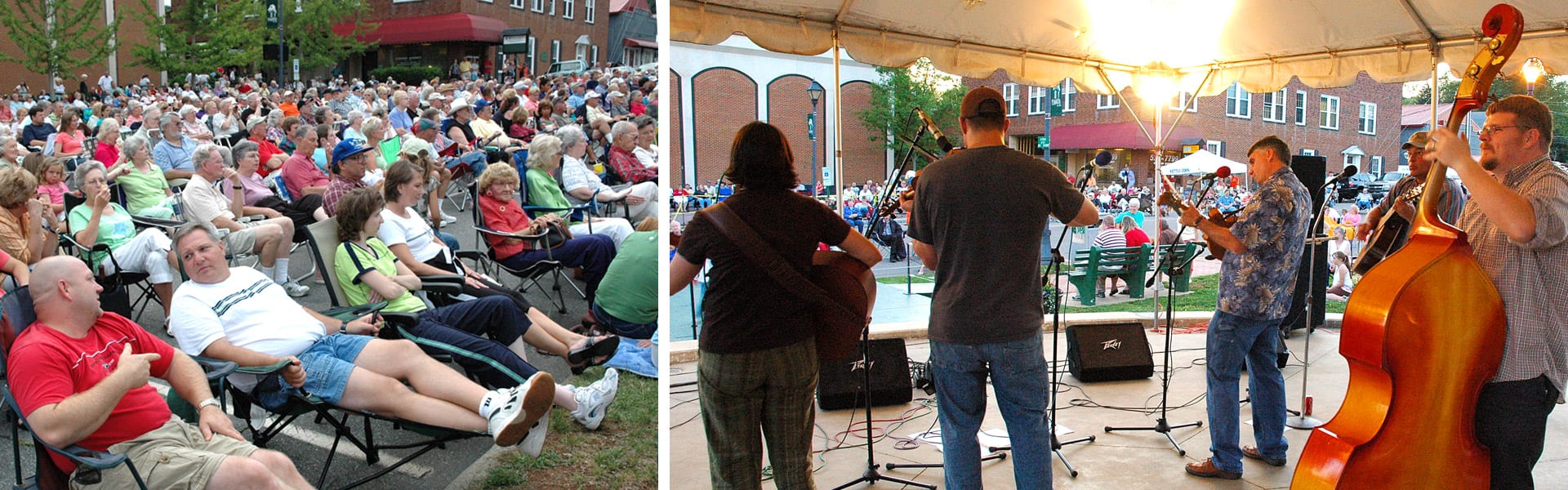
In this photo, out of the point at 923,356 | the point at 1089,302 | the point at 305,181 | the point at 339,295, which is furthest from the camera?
the point at 1089,302

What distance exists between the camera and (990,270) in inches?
93.8

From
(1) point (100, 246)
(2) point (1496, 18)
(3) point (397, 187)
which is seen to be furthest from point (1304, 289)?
(1) point (100, 246)

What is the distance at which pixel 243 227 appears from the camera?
3170 mm

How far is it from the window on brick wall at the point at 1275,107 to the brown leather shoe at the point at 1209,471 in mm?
21160

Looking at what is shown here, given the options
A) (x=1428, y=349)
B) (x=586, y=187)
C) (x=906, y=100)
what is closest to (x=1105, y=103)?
(x=906, y=100)

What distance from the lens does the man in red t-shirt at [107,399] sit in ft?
7.31

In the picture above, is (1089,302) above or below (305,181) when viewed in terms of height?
below

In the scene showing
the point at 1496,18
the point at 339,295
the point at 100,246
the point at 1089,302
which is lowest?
the point at 1089,302

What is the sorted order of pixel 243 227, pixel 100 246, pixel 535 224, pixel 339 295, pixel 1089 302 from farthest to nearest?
1. pixel 1089 302
2. pixel 535 224
3. pixel 339 295
4. pixel 243 227
5. pixel 100 246

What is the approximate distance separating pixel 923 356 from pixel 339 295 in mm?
3227

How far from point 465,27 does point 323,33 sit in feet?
1.71

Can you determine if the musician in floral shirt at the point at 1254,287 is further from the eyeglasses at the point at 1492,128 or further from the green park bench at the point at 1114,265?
the green park bench at the point at 1114,265

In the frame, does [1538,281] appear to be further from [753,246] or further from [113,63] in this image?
[113,63]

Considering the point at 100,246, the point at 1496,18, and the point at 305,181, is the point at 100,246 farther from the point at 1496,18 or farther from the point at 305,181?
the point at 1496,18
